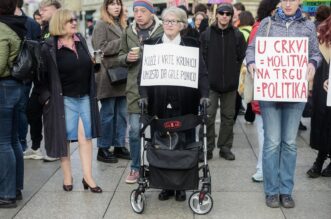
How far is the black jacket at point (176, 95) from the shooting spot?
5.18 meters

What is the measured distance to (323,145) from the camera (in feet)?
19.9

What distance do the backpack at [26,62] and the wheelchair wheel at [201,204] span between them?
190cm

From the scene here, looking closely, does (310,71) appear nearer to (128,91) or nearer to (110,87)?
(128,91)

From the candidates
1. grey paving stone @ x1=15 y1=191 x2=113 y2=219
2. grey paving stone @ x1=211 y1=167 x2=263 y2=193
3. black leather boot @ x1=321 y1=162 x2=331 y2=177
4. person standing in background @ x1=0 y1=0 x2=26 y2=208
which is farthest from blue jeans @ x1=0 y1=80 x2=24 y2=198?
black leather boot @ x1=321 y1=162 x2=331 y2=177

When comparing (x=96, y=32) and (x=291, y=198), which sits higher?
(x=96, y=32)

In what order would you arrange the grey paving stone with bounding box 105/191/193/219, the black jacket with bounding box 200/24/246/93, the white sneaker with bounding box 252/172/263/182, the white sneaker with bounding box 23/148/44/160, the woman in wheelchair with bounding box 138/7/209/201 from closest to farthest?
the grey paving stone with bounding box 105/191/193/219 < the woman in wheelchair with bounding box 138/7/209/201 < the white sneaker with bounding box 252/172/263/182 < the black jacket with bounding box 200/24/246/93 < the white sneaker with bounding box 23/148/44/160

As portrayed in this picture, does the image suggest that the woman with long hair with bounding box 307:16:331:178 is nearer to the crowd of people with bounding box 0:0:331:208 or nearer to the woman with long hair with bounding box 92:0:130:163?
the crowd of people with bounding box 0:0:331:208

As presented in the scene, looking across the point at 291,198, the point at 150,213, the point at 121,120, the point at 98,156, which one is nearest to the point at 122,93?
the point at 121,120

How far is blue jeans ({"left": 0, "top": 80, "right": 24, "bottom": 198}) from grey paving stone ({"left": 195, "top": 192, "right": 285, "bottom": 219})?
1829 millimetres

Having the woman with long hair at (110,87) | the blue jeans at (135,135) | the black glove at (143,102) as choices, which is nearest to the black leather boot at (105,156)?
the woman with long hair at (110,87)

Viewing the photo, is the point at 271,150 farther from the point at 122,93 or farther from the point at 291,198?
the point at 122,93

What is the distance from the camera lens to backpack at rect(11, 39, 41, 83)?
4.94m

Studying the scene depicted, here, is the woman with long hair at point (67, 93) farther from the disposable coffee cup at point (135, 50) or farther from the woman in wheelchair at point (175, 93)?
the woman in wheelchair at point (175, 93)

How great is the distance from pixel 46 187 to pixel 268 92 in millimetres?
2651
